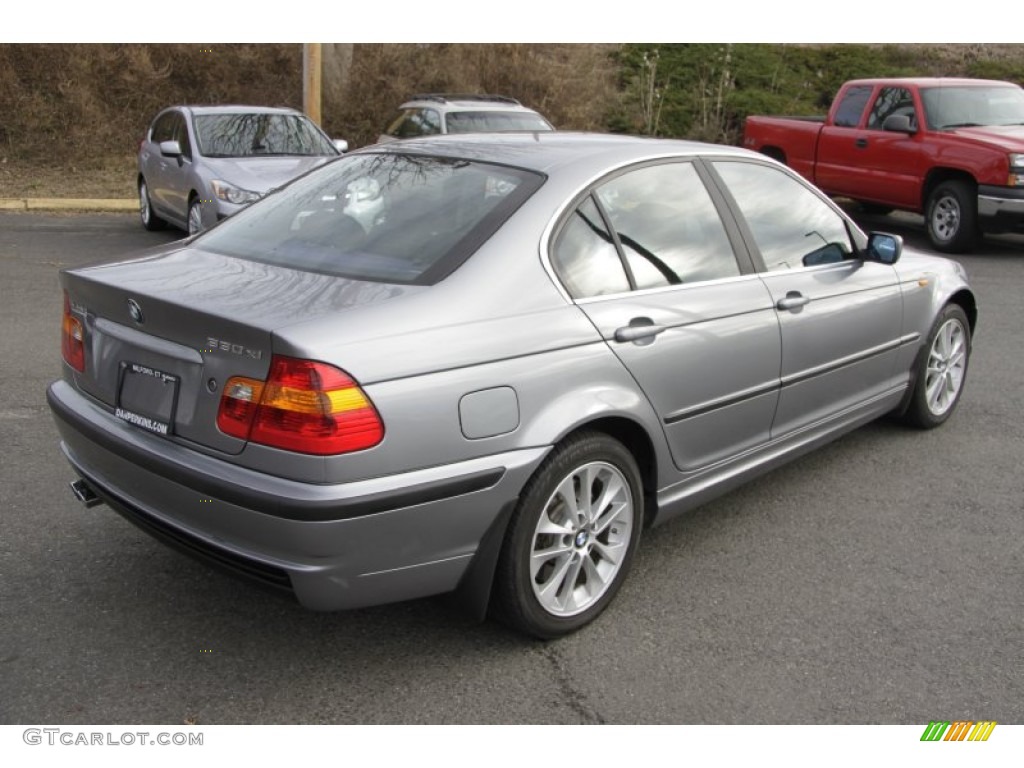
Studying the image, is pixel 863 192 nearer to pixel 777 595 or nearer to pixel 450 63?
pixel 450 63

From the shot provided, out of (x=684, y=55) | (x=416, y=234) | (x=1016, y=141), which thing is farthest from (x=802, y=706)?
(x=684, y=55)

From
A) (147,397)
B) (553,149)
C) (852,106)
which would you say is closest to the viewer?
(147,397)

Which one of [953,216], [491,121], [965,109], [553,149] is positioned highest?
[965,109]

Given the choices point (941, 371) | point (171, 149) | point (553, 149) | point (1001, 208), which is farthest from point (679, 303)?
point (1001, 208)

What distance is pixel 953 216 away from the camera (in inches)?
461

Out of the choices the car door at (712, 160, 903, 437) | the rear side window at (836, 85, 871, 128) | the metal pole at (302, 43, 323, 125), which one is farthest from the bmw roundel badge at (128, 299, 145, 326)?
the metal pole at (302, 43, 323, 125)

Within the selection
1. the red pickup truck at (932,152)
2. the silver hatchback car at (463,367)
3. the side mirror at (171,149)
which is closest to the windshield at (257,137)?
the side mirror at (171,149)

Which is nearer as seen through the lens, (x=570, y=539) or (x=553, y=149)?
(x=570, y=539)

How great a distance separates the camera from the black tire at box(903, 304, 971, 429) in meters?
5.45

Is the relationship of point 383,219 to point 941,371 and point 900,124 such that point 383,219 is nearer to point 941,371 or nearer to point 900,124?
point 941,371

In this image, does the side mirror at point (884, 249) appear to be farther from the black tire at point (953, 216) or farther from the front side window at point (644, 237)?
the black tire at point (953, 216)

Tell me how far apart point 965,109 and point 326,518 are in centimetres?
1140
